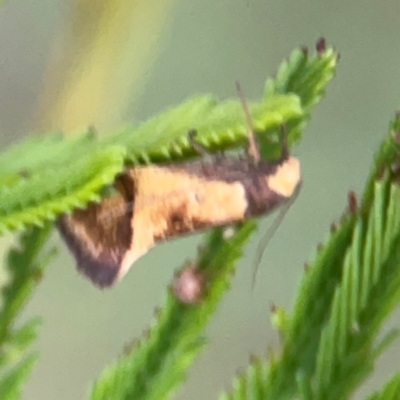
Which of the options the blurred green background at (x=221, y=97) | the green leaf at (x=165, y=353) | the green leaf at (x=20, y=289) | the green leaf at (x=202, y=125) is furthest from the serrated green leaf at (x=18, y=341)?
the blurred green background at (x=221, y=97)

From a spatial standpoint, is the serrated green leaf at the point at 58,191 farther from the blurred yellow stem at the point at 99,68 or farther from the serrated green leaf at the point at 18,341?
the blurred yellow stem at the point at 99,68

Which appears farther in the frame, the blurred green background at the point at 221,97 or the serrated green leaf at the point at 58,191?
the blurred green background at the point at 221,97

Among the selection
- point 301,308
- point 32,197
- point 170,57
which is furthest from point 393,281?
point 170,57

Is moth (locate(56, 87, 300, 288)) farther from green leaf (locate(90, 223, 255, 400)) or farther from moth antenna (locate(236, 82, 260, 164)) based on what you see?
green leaf (locate(90, 223, 255, 400))

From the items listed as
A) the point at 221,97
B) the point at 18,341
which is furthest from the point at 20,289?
the point at 221,97

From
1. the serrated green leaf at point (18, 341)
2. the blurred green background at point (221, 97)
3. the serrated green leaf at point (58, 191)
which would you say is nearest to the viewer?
the serrated green leaf at point (58, 191)

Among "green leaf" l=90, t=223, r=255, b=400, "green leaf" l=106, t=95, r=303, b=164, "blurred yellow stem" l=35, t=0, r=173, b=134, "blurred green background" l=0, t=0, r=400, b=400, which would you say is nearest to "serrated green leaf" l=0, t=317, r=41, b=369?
"green leaf" l=90, t=223, r=255, b=400

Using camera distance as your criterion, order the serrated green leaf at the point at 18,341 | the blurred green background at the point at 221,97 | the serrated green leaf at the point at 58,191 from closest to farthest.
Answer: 1. the serrated green leaf at the point at 58,191
2. the serrated green leaf at the point at 18,341
3. the blurred green background at the point at 221,97

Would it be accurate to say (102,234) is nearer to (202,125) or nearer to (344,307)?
(202,125)
